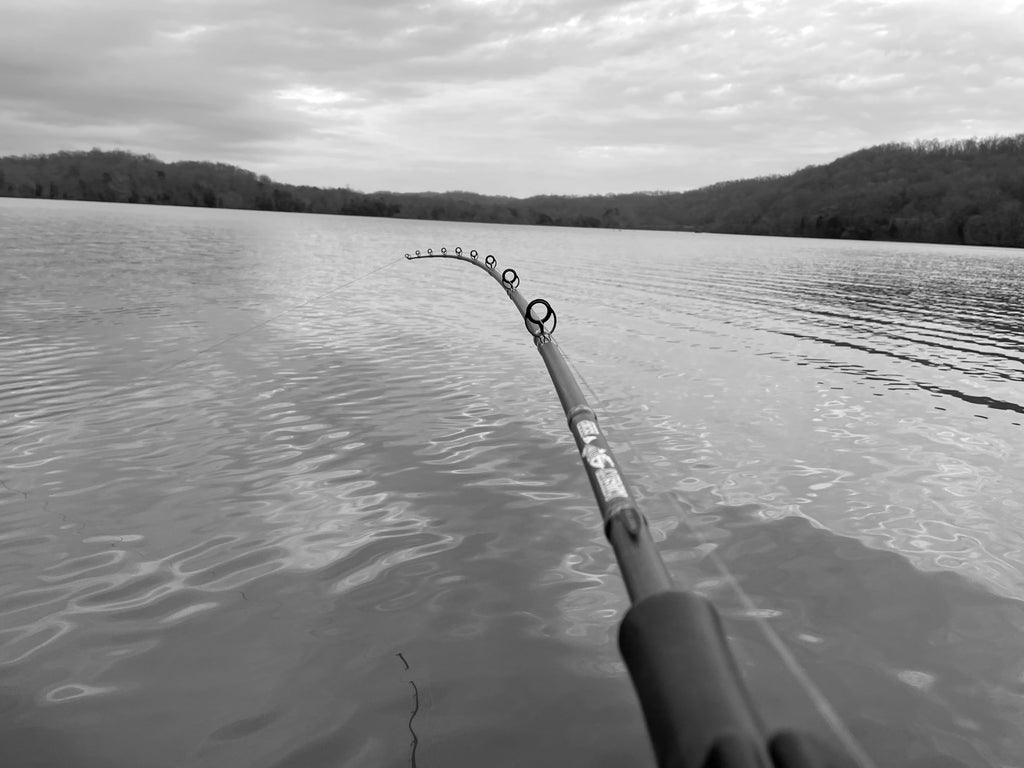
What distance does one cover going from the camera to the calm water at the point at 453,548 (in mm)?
3715

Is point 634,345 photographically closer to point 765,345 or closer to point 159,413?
point 765,345

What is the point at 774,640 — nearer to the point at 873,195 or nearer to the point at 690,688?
the point at 690,688

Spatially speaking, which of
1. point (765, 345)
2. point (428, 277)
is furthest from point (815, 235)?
point (765, 345)

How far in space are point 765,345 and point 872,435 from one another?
7.47 meters

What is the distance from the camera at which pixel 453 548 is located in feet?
18.8

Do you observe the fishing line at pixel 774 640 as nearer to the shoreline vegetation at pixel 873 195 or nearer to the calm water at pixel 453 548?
the calm water at pixel 453 548

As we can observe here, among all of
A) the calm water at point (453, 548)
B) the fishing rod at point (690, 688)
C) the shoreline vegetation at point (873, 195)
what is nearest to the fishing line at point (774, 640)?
the calm water at point (453, 548)

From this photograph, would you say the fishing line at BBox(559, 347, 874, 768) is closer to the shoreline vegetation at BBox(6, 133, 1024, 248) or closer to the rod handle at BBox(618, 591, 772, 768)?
the rod handle at BBox(618, 591, 772, 768)

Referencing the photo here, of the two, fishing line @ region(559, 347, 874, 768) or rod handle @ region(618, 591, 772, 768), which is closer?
rod handle @ region(618, 591, 772, 768)

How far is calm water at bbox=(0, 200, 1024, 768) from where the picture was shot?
3.71 m

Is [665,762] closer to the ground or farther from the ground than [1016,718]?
farther from the ground

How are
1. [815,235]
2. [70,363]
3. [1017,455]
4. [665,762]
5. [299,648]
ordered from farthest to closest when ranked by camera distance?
[815,235]
[70,363]
[1017,455]
[299,648]
[665,762]

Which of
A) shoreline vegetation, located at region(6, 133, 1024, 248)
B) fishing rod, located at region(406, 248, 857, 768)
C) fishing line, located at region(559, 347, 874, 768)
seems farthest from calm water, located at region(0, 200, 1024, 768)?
shoreline vegetation, located at region(6, 133, 1024, 248)

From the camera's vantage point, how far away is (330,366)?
12.5 m
